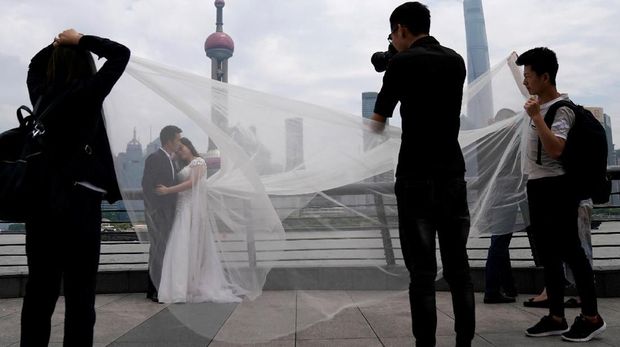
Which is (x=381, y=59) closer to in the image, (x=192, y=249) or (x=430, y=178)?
(x=430, y=178)

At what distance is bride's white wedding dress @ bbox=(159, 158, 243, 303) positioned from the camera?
222 centimetres

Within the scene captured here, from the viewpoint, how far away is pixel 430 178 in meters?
1.94

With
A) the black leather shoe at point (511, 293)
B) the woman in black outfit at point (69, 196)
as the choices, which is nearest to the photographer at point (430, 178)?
the woman in black outfit at point (69, 196)

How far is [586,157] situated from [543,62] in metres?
0.60

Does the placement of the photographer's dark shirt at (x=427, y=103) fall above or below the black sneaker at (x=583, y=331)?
above

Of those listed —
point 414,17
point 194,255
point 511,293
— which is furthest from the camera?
point 511,293

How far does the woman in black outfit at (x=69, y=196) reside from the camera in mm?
1709

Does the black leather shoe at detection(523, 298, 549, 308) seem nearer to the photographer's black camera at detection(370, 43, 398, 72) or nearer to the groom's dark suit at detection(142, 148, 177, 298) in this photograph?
the photographer's black camera at detection(370, 43, 398, 72)

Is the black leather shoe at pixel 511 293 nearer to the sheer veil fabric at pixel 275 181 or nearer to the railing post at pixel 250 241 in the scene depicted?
the sheer veil fabric at pixel 275 181

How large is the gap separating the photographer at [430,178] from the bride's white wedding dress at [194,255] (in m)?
0.92

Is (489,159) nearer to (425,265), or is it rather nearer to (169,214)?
(425,265)

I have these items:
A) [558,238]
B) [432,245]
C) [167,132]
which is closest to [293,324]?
[432,245]

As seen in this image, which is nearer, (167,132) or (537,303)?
(167,132)

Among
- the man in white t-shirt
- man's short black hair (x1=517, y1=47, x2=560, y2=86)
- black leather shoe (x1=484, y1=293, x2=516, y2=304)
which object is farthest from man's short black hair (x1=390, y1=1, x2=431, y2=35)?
black leather shoe (x1=484, y1=293, x2=516, y2=304)
